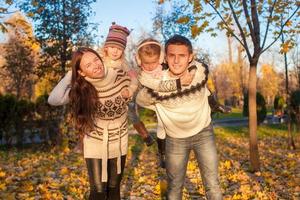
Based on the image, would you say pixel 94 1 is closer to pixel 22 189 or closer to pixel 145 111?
pixel 22 189

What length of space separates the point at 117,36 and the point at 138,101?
2.04ft

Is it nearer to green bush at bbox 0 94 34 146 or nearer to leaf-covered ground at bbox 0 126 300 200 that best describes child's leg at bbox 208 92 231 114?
leaf-covered ground at bbox 0 126 300 200

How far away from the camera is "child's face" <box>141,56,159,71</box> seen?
12.3 ft

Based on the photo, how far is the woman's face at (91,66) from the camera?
3.58 metres

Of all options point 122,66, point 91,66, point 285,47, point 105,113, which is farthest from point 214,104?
point 285,47

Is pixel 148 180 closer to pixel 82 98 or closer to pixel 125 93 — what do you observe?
pixel 125 93

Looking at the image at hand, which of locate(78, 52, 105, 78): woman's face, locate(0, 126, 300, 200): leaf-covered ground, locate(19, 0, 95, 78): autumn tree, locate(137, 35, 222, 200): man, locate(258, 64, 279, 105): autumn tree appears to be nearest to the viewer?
locate(78, 52, 105, 78): woman's face

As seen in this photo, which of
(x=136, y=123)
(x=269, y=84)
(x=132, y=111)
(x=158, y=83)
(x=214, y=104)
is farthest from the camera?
(x=269, y=84)

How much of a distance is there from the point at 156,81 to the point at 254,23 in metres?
4.66

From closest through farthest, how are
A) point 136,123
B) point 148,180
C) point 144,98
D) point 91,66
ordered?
point 91,66 → point 144,98 → point 136,123 → point 148,180

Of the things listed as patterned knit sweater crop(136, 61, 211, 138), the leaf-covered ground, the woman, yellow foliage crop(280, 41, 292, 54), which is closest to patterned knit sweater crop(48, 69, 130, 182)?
the woman

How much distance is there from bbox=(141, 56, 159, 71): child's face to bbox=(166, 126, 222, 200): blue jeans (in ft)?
2.16

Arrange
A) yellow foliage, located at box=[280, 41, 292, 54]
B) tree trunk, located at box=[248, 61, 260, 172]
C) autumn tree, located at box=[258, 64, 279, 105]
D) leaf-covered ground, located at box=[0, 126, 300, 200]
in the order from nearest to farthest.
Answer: leaf-covered ground, located at box=[0, 126, 300, 200] < yellow foliage, located at box=[280, 41, 292, 54] < tree trunk, located at box=[248, 61, 260, 172] < autumn tree, located at box=[258, 64, 279, 105]

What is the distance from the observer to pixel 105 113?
370 cm
